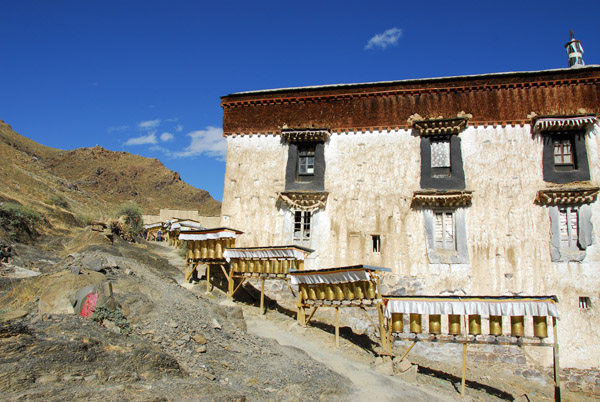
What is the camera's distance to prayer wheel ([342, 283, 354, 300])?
583 inches

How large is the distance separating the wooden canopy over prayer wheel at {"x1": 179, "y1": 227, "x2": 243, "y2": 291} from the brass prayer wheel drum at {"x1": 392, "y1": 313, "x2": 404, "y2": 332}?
7.89 metres

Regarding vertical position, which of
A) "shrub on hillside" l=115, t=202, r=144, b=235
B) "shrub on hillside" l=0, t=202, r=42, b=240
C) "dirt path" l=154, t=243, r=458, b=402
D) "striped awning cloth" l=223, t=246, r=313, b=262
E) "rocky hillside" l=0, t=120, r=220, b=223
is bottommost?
"dirt path" l=154, t=243, r=458, b=402

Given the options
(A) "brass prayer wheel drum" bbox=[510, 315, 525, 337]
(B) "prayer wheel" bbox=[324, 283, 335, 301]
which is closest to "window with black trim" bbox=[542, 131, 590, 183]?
(A) "brass prayer wheel drum" bbox=[510, 315, 525, 337]

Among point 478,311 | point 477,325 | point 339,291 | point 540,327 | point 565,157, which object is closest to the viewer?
point 478,311

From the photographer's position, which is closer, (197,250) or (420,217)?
(420,217)

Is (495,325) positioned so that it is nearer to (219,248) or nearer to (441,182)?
(441,182)

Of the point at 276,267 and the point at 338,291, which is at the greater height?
the point at 276,267

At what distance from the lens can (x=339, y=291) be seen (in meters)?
15.0

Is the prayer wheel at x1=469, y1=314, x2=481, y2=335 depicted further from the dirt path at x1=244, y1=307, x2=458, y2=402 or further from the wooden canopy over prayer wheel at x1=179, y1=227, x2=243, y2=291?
the wooden canopy over prayer wheel at x1=179, y1=227, x2=243, y2=291

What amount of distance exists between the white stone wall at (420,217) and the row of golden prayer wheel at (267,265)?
6.75 ft

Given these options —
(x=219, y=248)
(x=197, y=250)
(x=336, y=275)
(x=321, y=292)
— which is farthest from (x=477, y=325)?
(x=197, y=250)

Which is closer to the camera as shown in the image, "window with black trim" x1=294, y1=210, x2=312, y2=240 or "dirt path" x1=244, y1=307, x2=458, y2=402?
"dirt path" x1=244, y1=307, x2=458, y2=402

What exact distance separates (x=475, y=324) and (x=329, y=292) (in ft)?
Answer: 15.8

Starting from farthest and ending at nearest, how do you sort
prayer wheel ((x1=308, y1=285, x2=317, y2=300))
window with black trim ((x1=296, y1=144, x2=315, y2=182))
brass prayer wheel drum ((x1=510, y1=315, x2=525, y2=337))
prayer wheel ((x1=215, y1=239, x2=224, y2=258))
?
window with black trim ((x1=296, y1=144, x2=315, y2=182)) → prayer wheel ((x1=215, y1=239, x2=224, y2=258)) → prayer wheel ((x1=308, y1=285, x2=317, y2=300)) → brass prayer wheel drum ((x1=510, y1=315, x2=525, y2=337))
